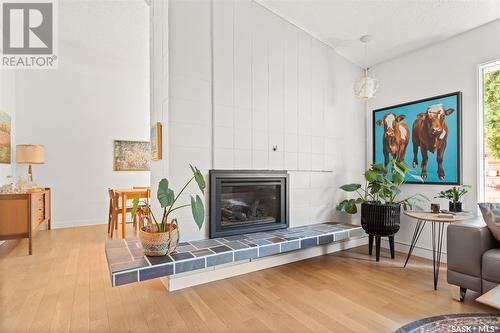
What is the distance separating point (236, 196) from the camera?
2.81m

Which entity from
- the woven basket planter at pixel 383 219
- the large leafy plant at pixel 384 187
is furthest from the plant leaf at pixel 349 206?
the woven basket planter at pixel 383 219

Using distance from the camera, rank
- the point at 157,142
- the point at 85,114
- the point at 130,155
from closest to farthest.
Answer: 1. the point at 157,142
2. the point at 85,114
3. the point at 130,155

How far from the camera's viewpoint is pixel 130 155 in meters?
5.51

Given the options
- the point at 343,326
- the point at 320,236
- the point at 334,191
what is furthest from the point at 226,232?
the point at 334,191

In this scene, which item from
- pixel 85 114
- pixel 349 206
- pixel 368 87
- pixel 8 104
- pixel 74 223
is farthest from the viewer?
pixel 85 114

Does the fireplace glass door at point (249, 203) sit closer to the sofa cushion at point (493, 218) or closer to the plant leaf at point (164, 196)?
the plant leaf at point (164, 196)

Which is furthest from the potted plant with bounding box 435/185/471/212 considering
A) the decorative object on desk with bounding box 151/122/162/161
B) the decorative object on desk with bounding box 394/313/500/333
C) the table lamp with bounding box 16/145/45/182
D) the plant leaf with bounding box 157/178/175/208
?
the table lamp with bounding box 16/145/45/182

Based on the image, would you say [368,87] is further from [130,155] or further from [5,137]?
[5,137]

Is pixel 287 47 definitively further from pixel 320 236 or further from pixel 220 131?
pixel 320 236

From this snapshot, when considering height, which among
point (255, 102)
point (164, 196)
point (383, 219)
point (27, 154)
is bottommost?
point (383, 219)

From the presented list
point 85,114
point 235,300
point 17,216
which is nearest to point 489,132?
point 235,300

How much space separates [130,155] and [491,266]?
5.69m

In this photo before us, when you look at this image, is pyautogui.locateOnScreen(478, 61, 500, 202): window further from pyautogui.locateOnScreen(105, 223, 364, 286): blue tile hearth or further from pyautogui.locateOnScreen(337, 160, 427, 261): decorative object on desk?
pyautogui.locateOnScreen(105, 223, 364, 286): blue tile hearth

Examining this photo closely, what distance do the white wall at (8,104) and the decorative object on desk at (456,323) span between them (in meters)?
5.12
